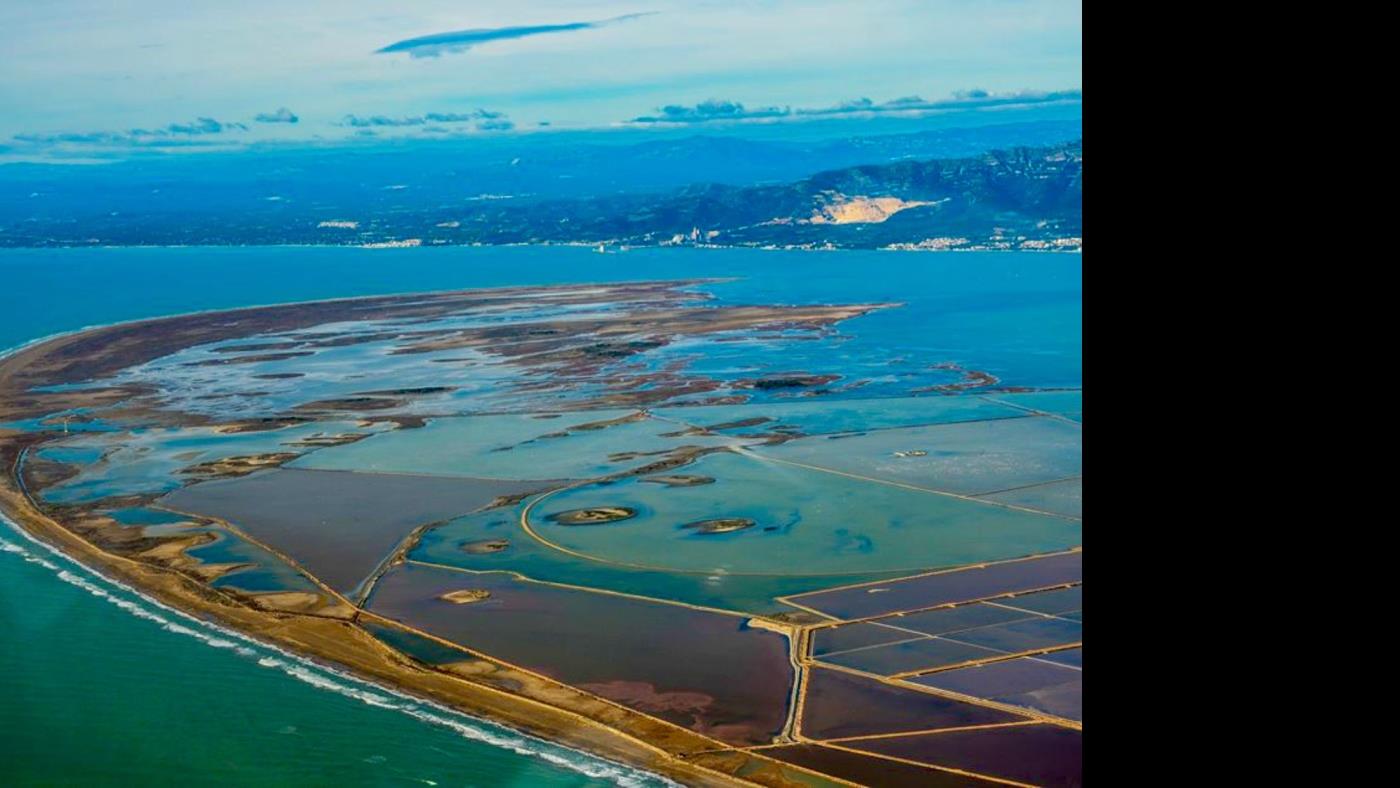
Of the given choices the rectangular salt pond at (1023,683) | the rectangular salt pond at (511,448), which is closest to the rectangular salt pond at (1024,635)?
the rectangular salt pond at (1023,683)

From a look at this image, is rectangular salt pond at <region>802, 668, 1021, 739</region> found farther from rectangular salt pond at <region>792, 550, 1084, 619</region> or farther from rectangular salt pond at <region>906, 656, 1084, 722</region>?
rectangular salt pond at <region>792, 550, 1084, 619</region>

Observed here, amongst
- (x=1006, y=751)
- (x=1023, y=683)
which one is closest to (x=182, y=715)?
(x=1006, y=751)

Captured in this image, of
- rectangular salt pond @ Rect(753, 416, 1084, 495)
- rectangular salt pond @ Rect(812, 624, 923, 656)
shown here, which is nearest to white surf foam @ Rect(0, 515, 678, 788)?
rectangular salt pond @ Rect(812, 624, 923, 656)

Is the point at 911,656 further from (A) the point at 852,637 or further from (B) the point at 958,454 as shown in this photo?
(B) the point at 958,454
